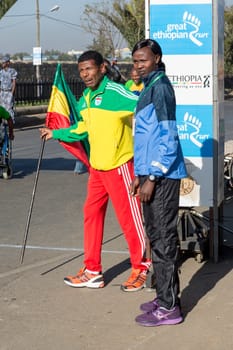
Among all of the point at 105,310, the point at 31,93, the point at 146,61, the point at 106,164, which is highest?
the point at 146,61

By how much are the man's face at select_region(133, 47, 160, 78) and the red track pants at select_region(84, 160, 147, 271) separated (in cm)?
109

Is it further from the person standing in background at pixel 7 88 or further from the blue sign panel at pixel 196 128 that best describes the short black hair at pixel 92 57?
the person standing in background at pixel 7 88

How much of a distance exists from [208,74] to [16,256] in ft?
8.84

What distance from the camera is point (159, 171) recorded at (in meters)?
5.34

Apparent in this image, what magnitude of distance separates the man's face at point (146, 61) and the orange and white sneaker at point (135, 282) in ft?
5.94

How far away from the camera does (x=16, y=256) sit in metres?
7.98

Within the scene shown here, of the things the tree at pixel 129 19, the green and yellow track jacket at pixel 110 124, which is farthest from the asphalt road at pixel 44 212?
the tree at pixel 129 19

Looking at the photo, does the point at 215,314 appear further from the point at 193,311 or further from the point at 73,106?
the point at 73,106

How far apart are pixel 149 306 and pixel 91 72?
1.93 metres

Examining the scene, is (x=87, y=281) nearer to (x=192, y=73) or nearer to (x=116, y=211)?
(x=116, y=211)

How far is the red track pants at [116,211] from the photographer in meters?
6.44

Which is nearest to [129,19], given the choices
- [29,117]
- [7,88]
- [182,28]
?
[29,117]

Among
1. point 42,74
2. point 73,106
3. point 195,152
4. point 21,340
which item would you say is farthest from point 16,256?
point 42,74

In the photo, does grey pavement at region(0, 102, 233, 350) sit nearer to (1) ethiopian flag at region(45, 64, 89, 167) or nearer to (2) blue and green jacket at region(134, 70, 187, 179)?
(2) blue and green jacket at region(134, 70, 187, 179)
